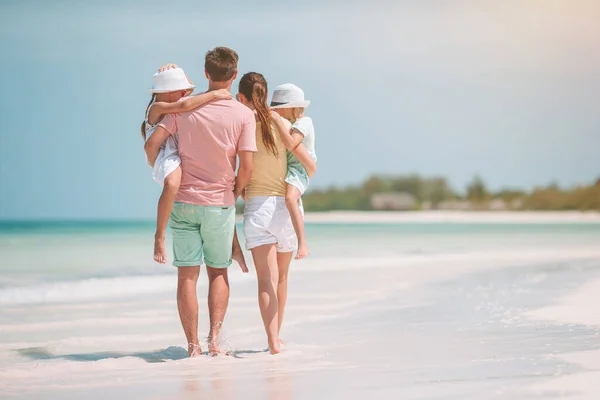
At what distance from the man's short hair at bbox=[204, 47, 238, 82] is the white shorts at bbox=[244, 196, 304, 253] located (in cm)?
58

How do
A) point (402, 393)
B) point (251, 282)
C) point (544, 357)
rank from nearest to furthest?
point (402, 393), point (544, 357), point (251, 282)

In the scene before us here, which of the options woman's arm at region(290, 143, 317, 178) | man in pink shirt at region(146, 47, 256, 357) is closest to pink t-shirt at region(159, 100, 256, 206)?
man in pink shirt at region(146, 47, 256, 357)

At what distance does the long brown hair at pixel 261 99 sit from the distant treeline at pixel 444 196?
29.3 meters

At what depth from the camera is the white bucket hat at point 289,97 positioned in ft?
13.4

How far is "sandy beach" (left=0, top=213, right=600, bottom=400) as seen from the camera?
3277 millimetres

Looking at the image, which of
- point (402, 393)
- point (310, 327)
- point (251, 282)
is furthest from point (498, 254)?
point (402, 393)

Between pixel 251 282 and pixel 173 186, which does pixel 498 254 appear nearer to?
pixel 251 282

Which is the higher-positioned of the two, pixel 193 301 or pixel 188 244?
pixel 188 244

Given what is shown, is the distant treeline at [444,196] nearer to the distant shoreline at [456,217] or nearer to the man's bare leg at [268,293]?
the distant shoreline at [456,217]

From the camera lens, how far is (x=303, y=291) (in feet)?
23.3

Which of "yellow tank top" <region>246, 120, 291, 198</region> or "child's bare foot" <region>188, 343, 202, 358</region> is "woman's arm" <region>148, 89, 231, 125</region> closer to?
"yellow tank top" <region>246, 120, 291, 198</region>

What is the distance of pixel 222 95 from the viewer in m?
3.83

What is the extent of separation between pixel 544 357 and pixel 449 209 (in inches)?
1260

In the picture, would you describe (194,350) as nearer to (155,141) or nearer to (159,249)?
(159,249)
